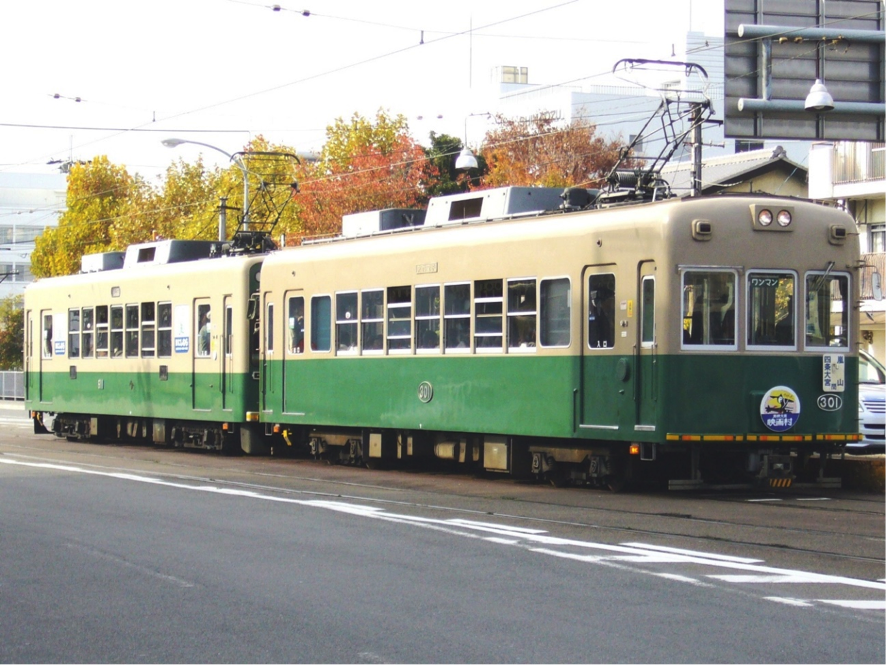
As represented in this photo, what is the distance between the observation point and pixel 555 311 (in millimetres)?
16328

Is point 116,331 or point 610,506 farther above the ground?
point 116,331

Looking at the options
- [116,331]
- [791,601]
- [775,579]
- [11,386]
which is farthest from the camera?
[11,386]

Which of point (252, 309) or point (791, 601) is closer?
point (791, 601)

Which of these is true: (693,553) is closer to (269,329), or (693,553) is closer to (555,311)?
(555,311)

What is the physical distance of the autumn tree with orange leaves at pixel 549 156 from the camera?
155 ft

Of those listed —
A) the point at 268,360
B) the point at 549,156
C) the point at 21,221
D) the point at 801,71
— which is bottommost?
the point at 268,360

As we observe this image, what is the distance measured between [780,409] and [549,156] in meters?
33.8

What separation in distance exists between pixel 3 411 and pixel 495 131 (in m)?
22.1

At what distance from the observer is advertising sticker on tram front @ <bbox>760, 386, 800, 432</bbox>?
1517cm

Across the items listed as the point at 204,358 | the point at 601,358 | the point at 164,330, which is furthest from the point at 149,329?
the point at 601,358

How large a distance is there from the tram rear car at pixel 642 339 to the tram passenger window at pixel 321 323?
7.71ft

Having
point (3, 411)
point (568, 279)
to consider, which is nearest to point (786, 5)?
point (568, 279)

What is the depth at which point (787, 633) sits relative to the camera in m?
7.60

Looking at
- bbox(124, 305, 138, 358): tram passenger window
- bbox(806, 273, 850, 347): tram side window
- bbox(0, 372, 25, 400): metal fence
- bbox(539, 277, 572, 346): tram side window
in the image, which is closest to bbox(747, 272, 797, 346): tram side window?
bbox(806, 273, 850, 347): tram side window
